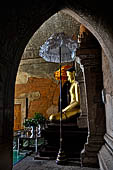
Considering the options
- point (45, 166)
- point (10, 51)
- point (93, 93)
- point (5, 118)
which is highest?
point (10, 51)

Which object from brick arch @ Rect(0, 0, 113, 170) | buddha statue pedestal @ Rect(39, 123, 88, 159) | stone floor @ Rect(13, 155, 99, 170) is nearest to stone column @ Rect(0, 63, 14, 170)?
brick arch @ Rect(0, 0, 113, 170)

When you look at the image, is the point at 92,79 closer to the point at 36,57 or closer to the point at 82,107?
the point at 82,107

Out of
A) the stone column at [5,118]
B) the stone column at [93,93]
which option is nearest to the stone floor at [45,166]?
the stone column at [93,93]

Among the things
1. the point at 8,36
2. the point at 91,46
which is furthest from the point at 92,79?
the point at 8,36

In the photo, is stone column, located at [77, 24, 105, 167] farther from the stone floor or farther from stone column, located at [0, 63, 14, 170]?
stone column, located at [0, 63, 14, 170]

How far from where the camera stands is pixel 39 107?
28.9 feet

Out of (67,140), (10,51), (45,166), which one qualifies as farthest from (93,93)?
(10,51)

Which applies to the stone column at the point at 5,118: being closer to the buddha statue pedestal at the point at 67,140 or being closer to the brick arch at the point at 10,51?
the brick arch at the point at 10,51

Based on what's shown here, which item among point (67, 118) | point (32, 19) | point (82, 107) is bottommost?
point (67, 118)

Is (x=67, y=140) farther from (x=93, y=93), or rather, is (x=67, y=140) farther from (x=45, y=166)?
(x=93, y=93)

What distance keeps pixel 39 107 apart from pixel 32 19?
789 centimetres

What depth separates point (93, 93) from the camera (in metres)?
2.42

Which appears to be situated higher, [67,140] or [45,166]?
[67,140]

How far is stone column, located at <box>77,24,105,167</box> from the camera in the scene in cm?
229
